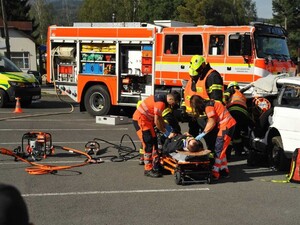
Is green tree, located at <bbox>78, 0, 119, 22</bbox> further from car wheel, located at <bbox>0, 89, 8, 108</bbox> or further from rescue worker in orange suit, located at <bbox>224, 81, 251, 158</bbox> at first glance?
rescue worker in orange suit, located at <bbox>224, 81, 251, 158</bbox>

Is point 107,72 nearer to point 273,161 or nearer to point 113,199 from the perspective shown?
point 273,161

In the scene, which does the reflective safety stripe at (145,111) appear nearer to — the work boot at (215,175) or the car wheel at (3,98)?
the work boot at (215,175)

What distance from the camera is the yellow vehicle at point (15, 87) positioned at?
1702cm

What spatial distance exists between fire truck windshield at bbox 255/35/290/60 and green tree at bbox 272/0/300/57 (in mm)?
44908

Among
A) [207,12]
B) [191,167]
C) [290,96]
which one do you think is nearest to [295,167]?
[290,96]

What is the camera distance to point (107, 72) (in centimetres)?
1477

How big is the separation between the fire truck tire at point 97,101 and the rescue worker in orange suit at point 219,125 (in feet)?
25.8

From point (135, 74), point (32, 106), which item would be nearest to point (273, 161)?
point (135, 74)

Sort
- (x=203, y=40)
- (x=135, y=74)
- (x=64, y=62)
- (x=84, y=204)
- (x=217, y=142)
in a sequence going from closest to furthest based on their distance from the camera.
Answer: (x=84, y=204)
(x=217, y=142)
(x=203, y=40)
(x=135, y=74)
(x=64, y=62)

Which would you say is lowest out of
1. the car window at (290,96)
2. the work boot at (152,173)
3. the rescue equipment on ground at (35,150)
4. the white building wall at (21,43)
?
the work boot at (152,173)

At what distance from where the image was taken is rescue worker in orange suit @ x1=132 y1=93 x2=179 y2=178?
7.29 m

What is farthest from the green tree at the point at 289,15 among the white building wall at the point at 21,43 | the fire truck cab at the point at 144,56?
the fire truck cab at the point at 144,56

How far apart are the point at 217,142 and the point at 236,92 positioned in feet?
7.65

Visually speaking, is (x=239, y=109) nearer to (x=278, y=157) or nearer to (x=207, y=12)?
(x=278, y=157)
